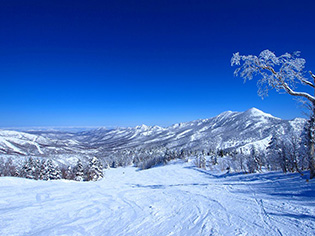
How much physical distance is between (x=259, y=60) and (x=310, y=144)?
6.10m

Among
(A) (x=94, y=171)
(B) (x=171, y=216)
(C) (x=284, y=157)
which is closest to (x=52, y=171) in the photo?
(A) (x=94, y=171)

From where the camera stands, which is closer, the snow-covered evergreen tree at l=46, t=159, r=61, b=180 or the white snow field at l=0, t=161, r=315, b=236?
the white snow field at l=0, t=161, r=315, b=236

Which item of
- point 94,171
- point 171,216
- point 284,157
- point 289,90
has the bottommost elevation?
point 94,171

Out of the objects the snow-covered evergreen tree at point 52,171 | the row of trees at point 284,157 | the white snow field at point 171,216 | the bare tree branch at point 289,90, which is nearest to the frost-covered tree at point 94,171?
the snow-covered evergreen tree at point 52,171

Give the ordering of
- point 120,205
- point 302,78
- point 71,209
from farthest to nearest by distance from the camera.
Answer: point 302,78
point 120,205
point 71,209

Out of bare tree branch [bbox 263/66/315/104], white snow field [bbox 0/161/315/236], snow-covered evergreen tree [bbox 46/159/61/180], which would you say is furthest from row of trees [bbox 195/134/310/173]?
snow-covered evergreen tree [bbox 46/159/61/180]

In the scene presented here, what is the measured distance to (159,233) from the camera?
14.1ft

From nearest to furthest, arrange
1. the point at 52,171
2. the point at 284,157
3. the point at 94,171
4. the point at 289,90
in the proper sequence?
the point at 289,90 → the point at 284,157 → the point at 52,171 → the point at 94,171

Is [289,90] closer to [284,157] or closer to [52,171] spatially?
[284,157]

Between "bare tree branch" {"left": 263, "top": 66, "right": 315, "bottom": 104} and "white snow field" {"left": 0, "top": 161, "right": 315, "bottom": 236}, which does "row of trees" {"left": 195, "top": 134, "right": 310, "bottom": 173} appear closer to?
"bare tree branch" {"left": 263, "top": 66, "right": 315, "bottom": 104}

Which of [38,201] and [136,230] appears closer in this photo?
[136,230]

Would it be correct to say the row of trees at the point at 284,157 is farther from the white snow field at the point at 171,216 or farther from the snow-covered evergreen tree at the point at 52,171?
the snow-covered evergreen tree at the point at 52,171

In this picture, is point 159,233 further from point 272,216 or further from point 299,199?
point 299,199

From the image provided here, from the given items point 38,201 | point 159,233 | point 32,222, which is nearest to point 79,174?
point 38,201
